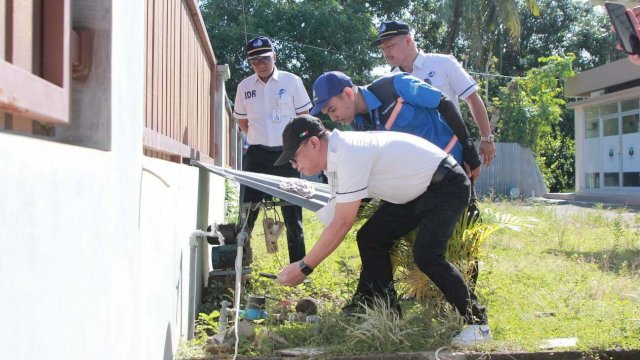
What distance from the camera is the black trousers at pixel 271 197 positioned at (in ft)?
17.8

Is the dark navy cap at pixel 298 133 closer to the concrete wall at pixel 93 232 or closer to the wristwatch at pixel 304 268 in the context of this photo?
the wristwatch at pixel 304 268

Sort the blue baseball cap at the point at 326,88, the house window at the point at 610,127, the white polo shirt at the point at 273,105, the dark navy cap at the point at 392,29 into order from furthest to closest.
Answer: the house window at the point at 610,127 < the white polo shirt at the point at 273,105 < the dark navy cap at the point at 392,29 < the blue baseball cap at the point at 326,88

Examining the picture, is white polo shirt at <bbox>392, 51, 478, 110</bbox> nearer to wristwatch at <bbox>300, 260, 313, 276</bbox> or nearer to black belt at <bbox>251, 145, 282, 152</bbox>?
black belt at <bbox>251, 145, 282, 152</bbox>

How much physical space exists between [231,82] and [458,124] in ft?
74.8

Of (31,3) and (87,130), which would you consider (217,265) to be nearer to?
(87,130)

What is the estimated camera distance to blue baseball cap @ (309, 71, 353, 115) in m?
3.95

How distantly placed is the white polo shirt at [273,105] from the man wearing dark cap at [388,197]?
181 cm

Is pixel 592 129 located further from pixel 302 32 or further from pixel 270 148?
pixel 270 148

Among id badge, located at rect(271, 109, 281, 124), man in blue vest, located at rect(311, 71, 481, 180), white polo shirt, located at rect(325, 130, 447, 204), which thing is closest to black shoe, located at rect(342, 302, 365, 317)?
white polo shirt, located at rect(325, 130, 447, 204)

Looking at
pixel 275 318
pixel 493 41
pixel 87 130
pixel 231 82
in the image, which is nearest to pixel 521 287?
pixel 275 318

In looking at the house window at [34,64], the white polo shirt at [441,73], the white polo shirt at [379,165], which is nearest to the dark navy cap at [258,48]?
the white polo shirt at [441,73]

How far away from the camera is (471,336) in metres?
3.75

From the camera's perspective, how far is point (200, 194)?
5.36 meters

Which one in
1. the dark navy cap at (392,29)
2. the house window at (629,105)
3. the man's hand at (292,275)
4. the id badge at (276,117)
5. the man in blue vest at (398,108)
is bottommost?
the man's hand at (292,275)
